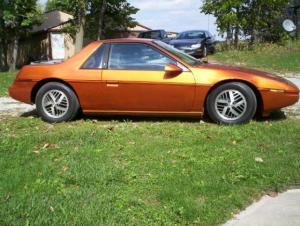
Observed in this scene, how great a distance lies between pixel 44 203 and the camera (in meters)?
4.83

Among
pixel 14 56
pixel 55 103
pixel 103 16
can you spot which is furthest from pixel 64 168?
pixel 103 16

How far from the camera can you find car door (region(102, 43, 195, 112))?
812 cm

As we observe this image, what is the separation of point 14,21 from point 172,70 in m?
32.8

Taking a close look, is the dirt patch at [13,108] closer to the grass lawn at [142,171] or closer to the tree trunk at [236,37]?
the grass lawn at [142,171]

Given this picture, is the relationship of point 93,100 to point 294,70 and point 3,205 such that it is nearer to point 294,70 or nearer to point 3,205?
point 3,205

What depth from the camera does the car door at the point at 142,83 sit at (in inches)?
320

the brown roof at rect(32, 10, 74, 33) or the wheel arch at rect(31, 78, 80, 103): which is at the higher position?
the brown roof at rect(32, 10, 74, 33)

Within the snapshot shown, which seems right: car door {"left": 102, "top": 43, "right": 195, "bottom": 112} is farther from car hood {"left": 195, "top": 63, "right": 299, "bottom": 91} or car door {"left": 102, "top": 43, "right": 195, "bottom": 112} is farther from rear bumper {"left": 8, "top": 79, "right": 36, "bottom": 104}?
rear bumper {"left": 8, "top": 79, "right": 36, "bottom": 104}

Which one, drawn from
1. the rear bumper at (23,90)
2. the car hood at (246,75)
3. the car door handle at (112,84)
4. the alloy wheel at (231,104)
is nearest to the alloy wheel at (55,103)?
the rear bumper at (23,90)

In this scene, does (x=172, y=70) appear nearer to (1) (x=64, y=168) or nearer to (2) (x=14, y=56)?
(1) (x=64, y=168)

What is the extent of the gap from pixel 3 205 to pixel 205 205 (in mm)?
1787

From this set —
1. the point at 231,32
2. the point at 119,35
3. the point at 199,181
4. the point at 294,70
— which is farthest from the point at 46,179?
the point at 119,35

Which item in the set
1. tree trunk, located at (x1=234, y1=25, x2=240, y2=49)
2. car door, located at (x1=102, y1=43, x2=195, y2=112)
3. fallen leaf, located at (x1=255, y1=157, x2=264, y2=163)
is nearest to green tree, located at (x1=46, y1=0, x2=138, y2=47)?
tree trunk, located at (x1=234, y1=25, x2=240, y2=49)

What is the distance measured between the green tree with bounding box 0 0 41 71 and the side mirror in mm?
29508
